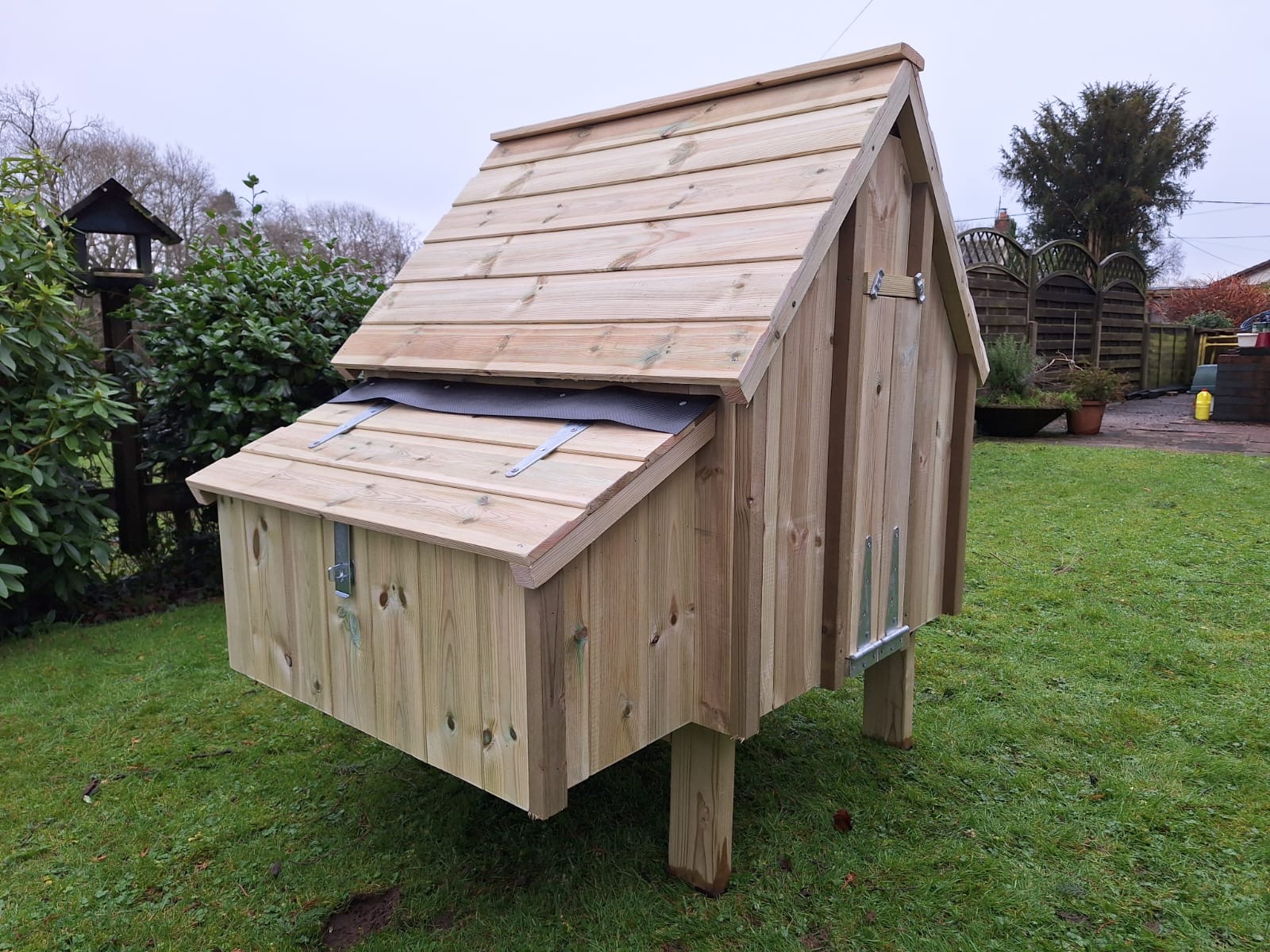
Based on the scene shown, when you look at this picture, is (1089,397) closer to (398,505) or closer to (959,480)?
(959,480)

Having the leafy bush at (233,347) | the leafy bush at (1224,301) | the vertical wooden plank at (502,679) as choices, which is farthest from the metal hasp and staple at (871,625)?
the leafy bush at (1224,301)

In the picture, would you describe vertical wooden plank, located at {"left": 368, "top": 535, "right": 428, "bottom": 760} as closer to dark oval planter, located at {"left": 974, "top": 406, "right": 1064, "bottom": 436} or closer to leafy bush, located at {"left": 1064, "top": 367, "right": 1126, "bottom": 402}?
dark oval planter, located at {"left": 974, "top": 406, "right": 1064, "bottom": 436}

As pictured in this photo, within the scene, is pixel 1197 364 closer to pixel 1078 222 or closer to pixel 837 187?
pixel 1078 222

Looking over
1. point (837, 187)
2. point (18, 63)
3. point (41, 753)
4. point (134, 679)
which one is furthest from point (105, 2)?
point (18, 63)

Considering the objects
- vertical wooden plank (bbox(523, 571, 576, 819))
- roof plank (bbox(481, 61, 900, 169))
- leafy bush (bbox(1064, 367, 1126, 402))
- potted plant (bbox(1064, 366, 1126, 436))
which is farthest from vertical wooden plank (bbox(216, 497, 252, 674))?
leafy bush (bbox(1064, 367, 1126, 402))

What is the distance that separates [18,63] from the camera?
1723 cm

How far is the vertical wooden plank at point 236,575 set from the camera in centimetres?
246

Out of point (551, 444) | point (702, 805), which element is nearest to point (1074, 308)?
point (702, 805)

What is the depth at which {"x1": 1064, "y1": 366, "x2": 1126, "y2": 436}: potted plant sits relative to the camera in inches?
405

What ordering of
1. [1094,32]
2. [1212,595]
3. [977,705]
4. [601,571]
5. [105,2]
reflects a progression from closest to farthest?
[601,571] → [977,705] → [1212,595] → [105,2] → [1094,32]

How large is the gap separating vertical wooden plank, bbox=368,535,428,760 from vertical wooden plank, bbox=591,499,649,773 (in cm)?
41

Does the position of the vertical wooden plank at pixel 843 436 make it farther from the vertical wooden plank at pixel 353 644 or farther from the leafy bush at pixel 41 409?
the leafy bush at pixel 41 409

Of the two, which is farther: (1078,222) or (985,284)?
(1078,222)

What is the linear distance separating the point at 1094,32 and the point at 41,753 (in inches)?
1243
